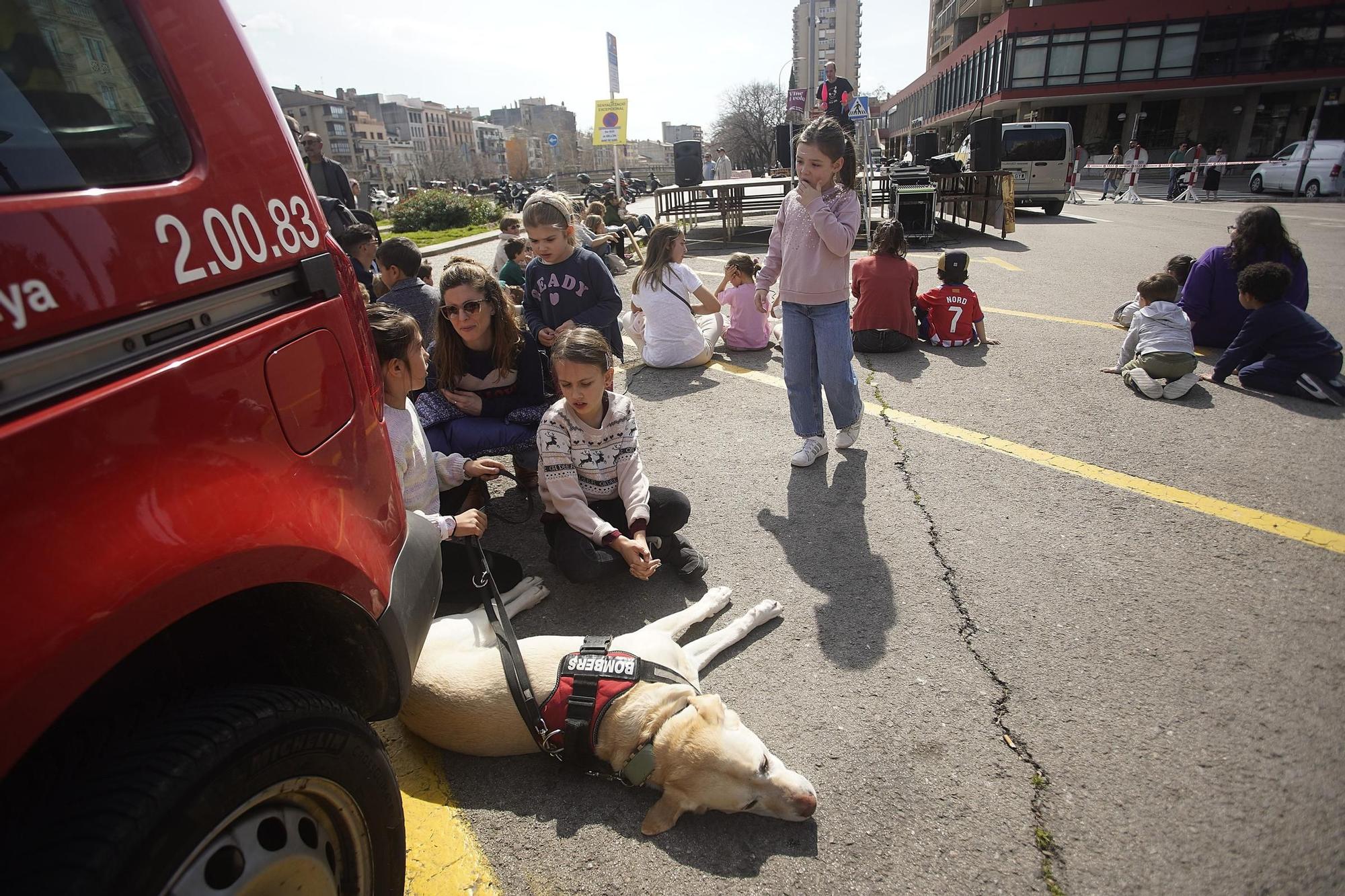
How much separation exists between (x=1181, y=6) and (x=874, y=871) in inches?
1721

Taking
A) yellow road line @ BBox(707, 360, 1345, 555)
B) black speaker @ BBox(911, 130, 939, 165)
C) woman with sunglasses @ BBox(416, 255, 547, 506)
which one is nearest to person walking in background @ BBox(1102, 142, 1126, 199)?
black speaker @ BBox(911, 130, 939, 165)

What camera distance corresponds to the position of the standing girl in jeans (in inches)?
143

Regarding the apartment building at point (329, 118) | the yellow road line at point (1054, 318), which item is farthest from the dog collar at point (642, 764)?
the apartment building at point (329, 118)

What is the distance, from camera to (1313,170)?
60.7 feet

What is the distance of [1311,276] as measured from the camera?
8422 millimetres

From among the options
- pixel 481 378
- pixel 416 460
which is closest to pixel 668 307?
pixel 481 378

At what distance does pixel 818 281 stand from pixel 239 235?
308cm

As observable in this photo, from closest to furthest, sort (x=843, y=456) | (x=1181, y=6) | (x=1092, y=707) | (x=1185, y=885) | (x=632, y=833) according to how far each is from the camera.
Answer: (x=1185, y=885) < (x=632, y=833) < (x=1092, y=707) < (x=843, y=456) < (x=1181, y=6)

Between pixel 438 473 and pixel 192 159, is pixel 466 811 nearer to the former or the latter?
pixel 438 473

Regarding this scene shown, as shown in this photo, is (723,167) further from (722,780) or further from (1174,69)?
(1174,69)

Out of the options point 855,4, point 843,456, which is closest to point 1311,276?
point 843,456

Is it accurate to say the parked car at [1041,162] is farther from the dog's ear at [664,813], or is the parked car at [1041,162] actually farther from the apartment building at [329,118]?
the apartment building at [329,118]

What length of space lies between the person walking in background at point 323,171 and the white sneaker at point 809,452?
7160 millimetres

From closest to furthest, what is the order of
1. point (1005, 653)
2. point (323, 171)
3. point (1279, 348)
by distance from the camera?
point (1005, 653)
point (1279, 348)
point (323, 171)
